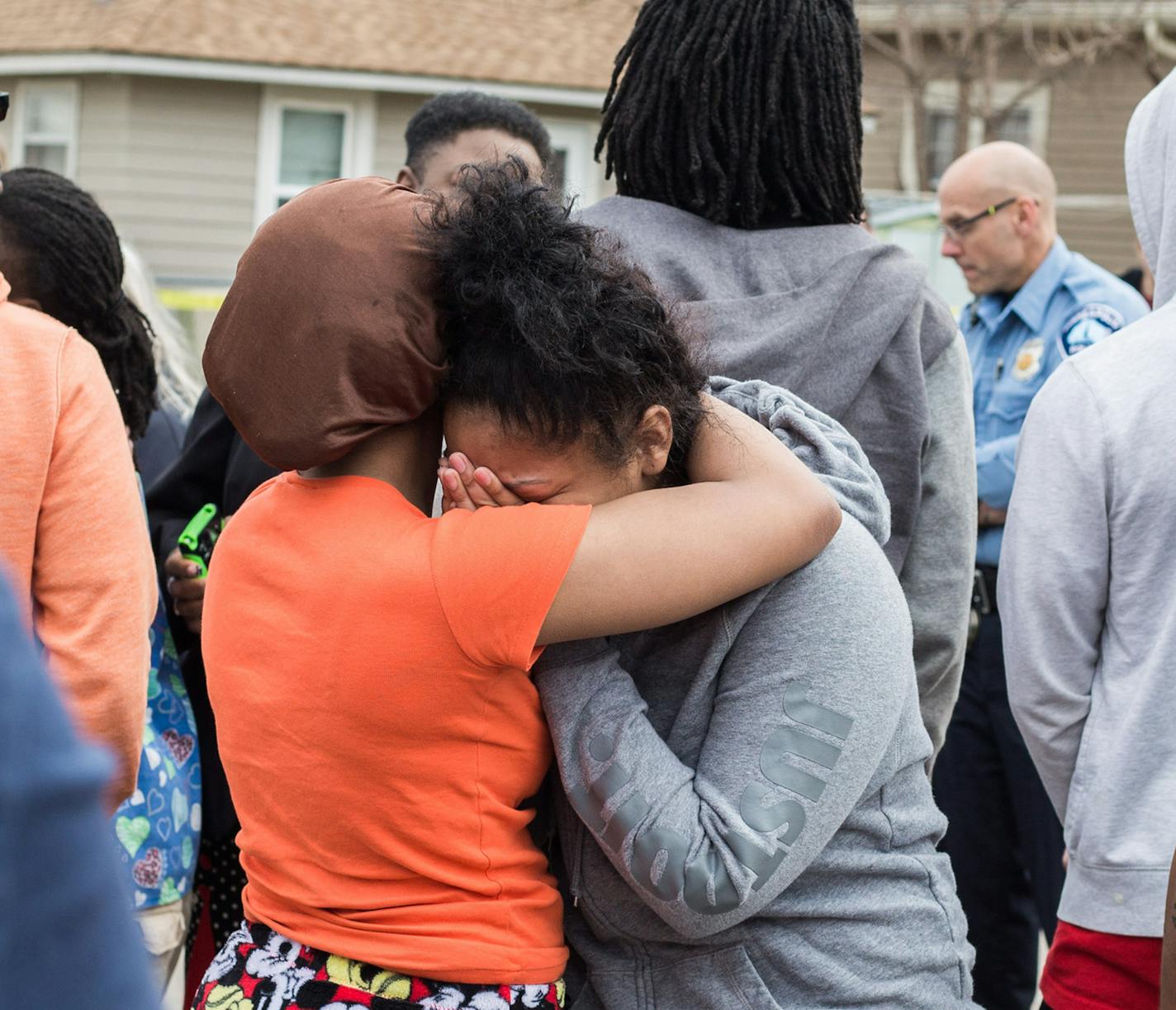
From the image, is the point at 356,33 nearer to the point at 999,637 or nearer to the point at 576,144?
the point at 576,144

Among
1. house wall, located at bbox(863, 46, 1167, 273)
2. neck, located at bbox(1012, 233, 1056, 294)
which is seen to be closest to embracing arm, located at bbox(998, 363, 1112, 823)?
neck, located at bbox(1012, 233, 1056, 294)

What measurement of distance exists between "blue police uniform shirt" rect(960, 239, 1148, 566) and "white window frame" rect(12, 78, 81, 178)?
1405 cm

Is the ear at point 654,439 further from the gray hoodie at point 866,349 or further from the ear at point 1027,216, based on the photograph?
the ear at point 1027,216

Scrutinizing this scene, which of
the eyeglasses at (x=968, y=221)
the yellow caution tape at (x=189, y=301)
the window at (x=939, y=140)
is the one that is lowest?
the yellow caution tape at (x=189, y=301)

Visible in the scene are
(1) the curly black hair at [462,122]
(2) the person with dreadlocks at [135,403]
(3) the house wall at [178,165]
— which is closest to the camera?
(2) the person with dreadlocks at [135,403]

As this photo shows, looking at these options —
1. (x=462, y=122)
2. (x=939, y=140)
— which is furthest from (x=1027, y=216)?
(x=939, y=140)

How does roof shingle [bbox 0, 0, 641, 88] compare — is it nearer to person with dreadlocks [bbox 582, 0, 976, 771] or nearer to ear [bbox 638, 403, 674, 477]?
person with dreadlocks [bbox 582, 0, 976, 771]

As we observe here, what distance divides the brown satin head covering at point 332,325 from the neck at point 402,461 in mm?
46

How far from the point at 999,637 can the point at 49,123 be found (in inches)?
619

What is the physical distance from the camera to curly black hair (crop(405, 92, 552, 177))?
151 inches

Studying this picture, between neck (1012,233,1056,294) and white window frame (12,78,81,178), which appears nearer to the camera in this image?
neck (1012,233,1056,294)

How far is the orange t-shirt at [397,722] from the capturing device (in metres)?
1.50

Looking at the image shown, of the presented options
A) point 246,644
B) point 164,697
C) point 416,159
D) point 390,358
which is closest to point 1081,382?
point 390,358

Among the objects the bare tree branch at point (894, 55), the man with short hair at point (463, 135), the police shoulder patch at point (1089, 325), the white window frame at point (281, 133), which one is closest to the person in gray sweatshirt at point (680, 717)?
the man with short hair at point (463, 135)
